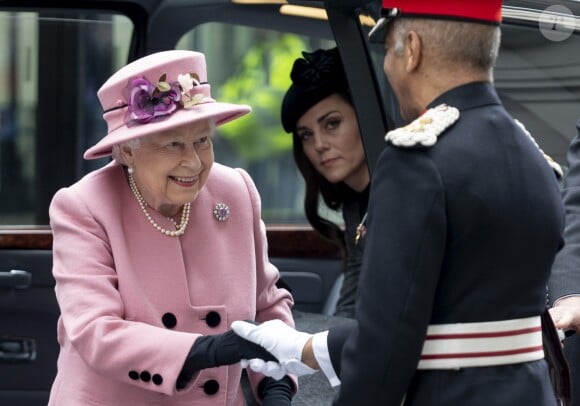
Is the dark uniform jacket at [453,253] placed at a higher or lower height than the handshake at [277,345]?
higher

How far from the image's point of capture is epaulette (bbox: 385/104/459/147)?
243 cm

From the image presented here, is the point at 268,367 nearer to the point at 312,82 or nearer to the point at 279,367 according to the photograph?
the point at 279,367

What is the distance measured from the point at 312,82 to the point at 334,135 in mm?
202

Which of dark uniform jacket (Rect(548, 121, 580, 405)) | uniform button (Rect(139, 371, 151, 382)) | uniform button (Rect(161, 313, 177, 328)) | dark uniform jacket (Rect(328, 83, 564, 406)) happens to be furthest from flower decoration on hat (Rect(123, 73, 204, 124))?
dark uniform jacket (Rect(548, 121, 580, 405))

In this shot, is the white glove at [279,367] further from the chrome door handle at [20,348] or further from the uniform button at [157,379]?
the chrome door handle at [20,348]

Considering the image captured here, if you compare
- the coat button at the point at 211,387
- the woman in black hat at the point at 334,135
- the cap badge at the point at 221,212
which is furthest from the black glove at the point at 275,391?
the woman in black hat at the point at 334,135

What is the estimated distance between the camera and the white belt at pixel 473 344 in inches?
96.7

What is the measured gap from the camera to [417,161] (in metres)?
2.42

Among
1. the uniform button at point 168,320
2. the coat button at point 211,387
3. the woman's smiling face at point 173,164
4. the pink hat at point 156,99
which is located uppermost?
the pink hat at point 156,99

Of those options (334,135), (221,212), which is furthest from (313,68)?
(221,212)

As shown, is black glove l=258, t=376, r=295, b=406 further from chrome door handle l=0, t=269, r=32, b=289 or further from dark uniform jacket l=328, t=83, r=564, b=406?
chrome door handle l=0, t=269, r=32, b=289

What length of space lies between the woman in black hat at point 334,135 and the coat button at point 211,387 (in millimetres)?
1403

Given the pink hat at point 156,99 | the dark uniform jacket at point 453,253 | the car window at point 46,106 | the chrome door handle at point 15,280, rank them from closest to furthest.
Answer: the dark uniform jacket at point 453,253, the pink hat at point 156,99, the chrome door handle at point 15,280, the car window at point 46,106

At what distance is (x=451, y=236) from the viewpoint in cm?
241
